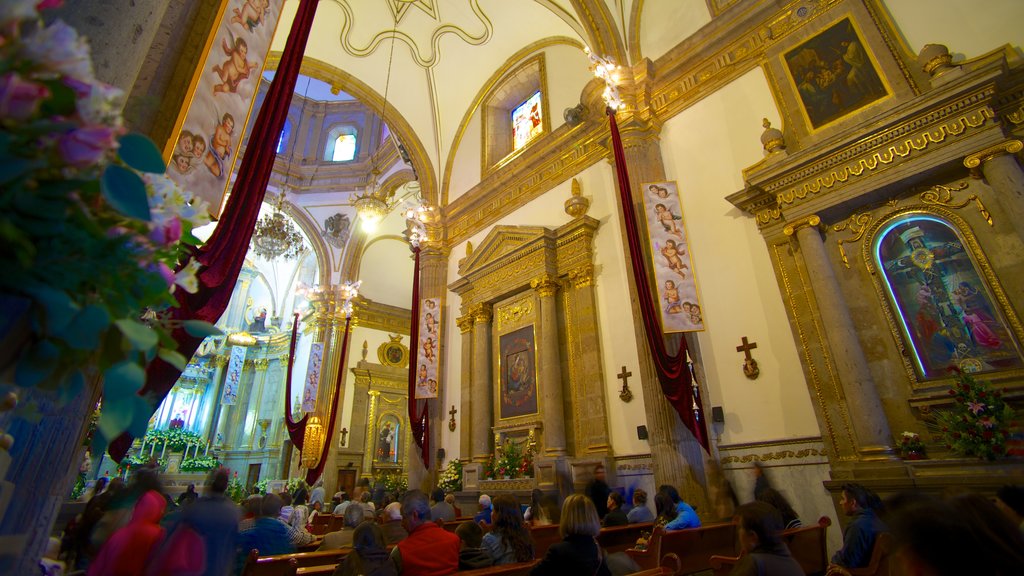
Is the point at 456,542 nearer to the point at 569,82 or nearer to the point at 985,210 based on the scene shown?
the point at 985,210

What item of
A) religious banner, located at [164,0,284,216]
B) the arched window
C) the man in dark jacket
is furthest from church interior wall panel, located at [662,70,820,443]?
the arched window

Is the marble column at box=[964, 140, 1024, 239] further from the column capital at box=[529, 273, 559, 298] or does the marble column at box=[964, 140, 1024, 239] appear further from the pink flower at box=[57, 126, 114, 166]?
the pink flower at box=[57, 126, 114, 166]

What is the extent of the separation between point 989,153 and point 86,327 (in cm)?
739

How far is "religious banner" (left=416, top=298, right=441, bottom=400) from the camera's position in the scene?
34.7ft

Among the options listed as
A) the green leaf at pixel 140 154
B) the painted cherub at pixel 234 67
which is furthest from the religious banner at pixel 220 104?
the green leaf at pixel 140 154

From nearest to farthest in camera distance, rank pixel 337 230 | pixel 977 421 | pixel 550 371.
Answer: pixel 977 421 < pixel 550 371 < pixel 337 230

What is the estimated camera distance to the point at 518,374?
32.0 ft

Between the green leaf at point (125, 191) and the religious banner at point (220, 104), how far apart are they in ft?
6.03

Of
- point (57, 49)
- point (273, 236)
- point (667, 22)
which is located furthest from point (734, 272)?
point (273, 236)

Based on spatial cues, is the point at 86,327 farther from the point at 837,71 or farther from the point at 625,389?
the point at 837,71

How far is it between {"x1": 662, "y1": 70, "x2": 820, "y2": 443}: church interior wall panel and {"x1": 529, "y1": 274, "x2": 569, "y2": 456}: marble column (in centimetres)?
276

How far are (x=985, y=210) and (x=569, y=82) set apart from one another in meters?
7.80

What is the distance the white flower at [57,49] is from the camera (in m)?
0.79

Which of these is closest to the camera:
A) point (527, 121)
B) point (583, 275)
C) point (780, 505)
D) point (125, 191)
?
point (125, 191)
